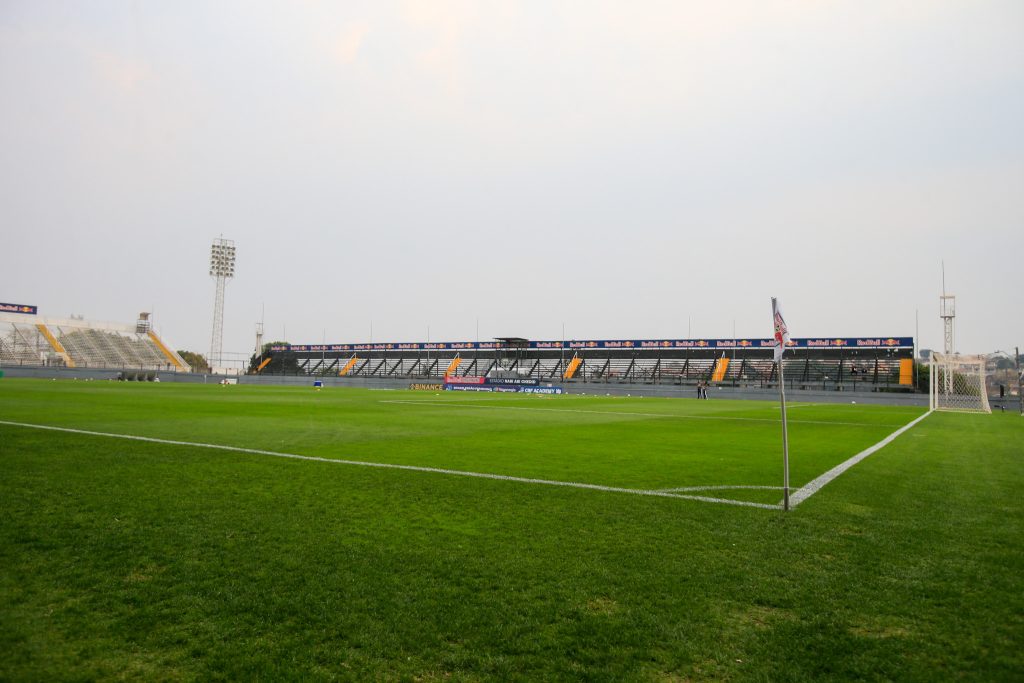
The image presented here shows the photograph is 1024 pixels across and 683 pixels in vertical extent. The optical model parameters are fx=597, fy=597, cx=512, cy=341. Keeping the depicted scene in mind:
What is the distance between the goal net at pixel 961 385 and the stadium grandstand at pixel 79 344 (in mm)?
75829

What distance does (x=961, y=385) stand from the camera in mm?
35750

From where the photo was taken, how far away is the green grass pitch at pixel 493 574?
3.14 m

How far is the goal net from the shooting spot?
100 feet

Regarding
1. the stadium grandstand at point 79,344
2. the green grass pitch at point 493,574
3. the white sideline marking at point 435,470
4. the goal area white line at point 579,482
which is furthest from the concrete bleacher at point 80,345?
the green grass pitch at point 493,574

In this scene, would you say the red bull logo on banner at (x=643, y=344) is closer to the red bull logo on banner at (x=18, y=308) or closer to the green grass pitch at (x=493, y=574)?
the red bull logo on banner at (x=18, y=308)

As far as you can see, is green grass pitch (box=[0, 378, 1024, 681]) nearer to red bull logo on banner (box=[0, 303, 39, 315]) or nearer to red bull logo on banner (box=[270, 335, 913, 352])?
red bull logo on banner (box=[270, 335, 913, 352])

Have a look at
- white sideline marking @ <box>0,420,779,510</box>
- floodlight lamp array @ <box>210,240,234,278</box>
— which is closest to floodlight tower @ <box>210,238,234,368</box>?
floodlight lamp array @ <box>210,240,234,278</box>

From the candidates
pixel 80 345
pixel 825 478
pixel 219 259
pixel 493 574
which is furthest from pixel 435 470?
pixel 80 345

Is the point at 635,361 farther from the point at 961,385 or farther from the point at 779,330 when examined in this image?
the point at 779,330

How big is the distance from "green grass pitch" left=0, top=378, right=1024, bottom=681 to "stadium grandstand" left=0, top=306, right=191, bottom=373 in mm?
74547

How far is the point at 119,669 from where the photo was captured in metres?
2.95

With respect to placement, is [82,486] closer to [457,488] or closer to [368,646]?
[457,488]

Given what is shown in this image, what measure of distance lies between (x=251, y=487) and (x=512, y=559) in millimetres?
4058

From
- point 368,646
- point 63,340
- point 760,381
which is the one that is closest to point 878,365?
point 760,381
